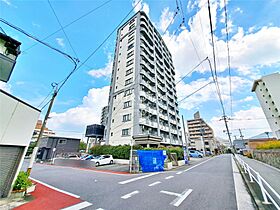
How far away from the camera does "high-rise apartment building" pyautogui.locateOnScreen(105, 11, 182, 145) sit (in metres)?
25.8

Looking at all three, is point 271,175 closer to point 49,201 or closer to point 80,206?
point 80,206

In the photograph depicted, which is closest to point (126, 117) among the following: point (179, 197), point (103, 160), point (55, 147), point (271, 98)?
point (103, 160)

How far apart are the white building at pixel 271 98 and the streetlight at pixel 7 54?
171 ft

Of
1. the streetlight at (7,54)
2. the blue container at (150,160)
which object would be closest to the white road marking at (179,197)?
the blue container at (150,160)

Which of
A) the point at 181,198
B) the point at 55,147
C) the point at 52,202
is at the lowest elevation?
the point at 52,202

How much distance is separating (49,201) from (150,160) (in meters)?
9.02

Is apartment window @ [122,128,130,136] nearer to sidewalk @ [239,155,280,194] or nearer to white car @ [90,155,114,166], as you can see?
white car @ [90,155,114,166]

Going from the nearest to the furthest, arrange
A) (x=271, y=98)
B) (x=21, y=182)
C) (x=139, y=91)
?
(x=21, y=182)
(x=139, y=91)
(x=271, y=98)

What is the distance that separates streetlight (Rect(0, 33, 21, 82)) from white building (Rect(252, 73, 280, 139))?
52.0 meters

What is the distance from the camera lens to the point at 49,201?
208 inches

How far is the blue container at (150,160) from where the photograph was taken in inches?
496

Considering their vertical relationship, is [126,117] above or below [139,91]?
below

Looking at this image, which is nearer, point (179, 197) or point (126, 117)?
point (179, 197)

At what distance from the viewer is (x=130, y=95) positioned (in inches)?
1082
